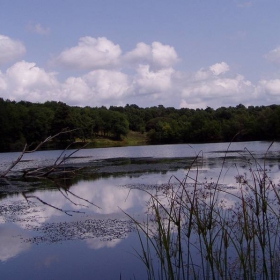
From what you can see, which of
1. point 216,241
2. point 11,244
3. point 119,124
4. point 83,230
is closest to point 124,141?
point 119,124

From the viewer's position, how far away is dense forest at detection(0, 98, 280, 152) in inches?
2571

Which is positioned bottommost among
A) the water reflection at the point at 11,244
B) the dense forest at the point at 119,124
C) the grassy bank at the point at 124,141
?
the water reflection at the point at 11,244

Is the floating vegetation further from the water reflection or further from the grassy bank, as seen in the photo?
the grassy bank

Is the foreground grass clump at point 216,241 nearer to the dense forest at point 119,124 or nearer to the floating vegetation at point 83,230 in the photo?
the floating vegetation at point 83,230

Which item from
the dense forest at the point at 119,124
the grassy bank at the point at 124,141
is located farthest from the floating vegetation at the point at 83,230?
the grassy bank at the point at 124,141

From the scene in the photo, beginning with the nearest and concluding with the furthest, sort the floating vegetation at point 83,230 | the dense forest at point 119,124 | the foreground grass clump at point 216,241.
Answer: the foreground grass clump at point 216,241
the floating vegetation at point 83,230
the dense forest at point 119,124

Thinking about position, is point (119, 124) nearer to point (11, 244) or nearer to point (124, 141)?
point (124, 141)

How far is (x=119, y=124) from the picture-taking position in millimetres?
91500

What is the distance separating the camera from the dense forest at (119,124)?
214ft

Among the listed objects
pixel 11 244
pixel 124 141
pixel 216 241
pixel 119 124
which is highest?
pixel 119 124

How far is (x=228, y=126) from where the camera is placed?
284ft

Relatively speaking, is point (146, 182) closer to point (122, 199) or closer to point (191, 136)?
point (122, 199)

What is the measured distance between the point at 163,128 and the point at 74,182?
7743 centimetres

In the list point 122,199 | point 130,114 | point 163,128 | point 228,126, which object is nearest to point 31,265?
point 122,199
